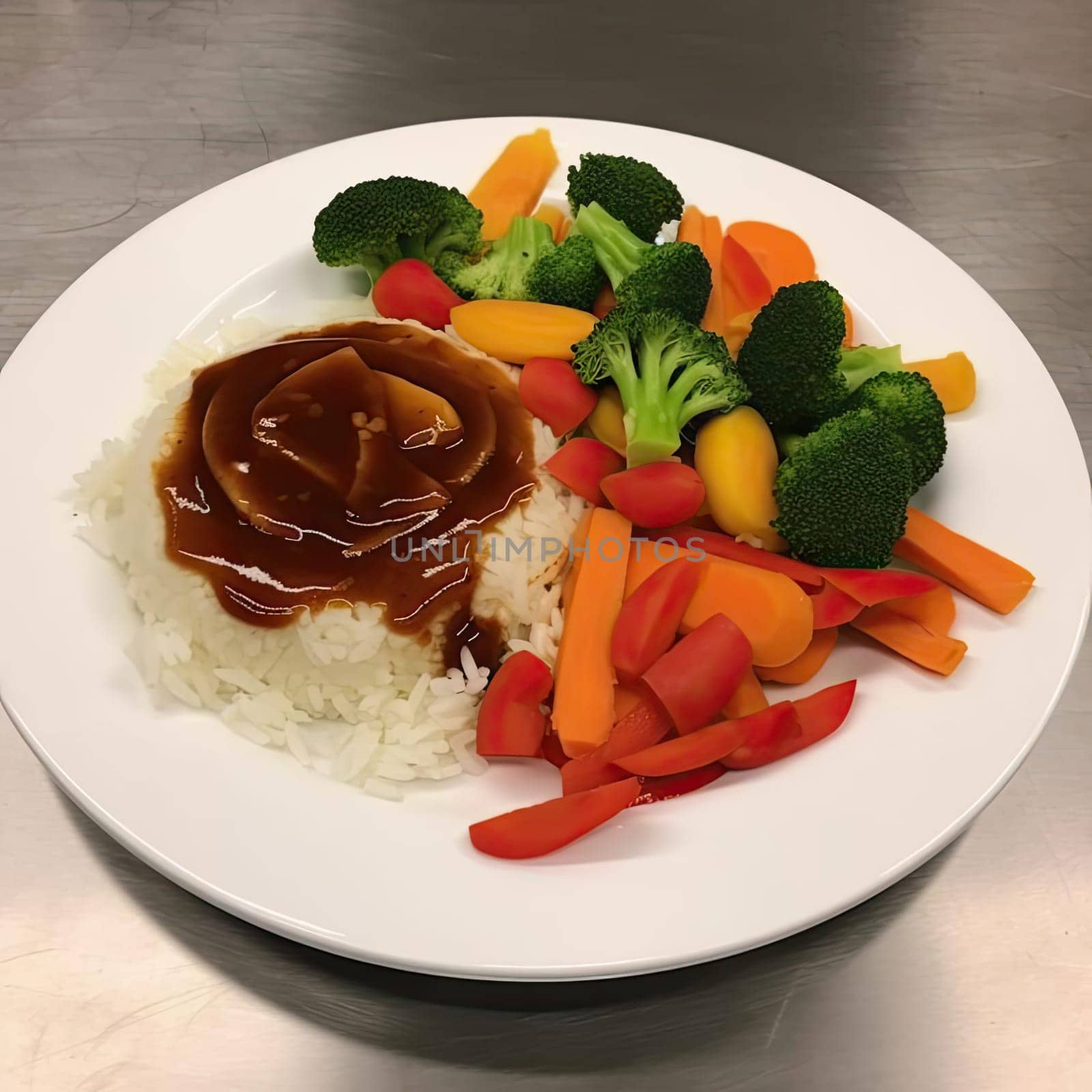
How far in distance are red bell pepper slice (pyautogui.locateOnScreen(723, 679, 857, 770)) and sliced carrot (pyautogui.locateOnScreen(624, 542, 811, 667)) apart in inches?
6.2

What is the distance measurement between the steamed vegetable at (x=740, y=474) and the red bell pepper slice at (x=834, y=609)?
0.24 metres

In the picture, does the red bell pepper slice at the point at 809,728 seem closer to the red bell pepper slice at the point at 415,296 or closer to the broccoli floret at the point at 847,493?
the broccoli floret at the point at 847,493

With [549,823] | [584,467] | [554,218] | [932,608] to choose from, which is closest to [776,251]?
[554,218]

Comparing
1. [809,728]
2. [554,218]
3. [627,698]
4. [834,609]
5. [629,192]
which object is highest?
[629,192]

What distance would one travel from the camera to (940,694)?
2.43 meters

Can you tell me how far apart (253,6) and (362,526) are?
437 cm

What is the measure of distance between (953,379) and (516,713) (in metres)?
1.68

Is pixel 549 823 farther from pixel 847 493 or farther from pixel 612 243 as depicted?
pixel 612 243

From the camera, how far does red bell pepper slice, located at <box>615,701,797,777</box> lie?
2.37m

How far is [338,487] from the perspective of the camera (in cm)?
272

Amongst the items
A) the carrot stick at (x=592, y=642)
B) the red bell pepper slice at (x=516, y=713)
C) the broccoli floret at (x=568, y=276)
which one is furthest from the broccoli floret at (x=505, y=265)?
the red bell pepper slice at (x=516, y=713)

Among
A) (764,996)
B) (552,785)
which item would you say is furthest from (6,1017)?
(764,996)

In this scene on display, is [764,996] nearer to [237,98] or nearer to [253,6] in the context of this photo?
[237,98]

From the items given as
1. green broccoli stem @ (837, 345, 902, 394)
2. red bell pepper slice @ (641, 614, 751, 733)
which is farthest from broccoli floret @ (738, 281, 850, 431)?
red bell pepper slice @ (641, 614, 751, 733)
